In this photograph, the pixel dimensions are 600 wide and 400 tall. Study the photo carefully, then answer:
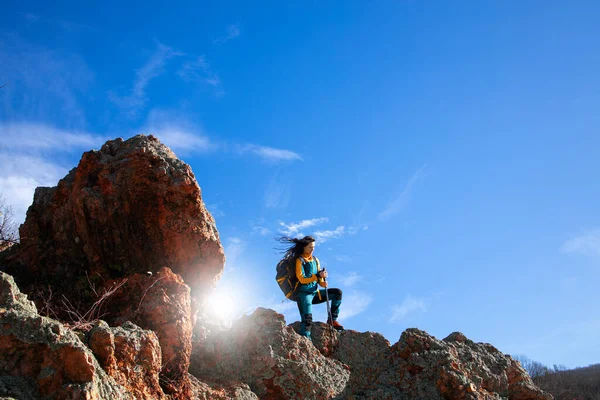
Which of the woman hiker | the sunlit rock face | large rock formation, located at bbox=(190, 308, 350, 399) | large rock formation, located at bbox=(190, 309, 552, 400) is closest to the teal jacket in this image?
the woman hiker

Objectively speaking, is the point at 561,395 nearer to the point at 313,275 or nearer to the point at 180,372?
the point at 313,275

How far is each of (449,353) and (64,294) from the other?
4635 millimetres

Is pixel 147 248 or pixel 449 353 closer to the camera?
pixel 449 353

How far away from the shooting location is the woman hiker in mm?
8781

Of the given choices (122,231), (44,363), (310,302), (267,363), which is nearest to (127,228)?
(122,231)

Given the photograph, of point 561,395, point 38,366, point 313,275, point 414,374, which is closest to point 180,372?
point 38,366

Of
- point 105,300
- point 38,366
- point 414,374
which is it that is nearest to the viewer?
point 38,366

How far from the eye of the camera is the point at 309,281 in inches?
351

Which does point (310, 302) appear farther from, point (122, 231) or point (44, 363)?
point (44, 363)

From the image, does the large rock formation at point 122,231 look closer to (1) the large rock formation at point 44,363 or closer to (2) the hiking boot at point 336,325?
(2) the hiking boot at point 336,325

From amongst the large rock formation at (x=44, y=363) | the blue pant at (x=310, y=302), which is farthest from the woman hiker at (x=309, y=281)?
the large rock formation at (x=44, y=363)

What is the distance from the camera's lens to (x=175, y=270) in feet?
24.0

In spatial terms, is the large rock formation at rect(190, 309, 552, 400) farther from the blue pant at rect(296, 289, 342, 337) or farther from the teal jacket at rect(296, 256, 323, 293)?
the teal jacket at rect(296, 256, 323, 293)

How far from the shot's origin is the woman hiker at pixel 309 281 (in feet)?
28.8
